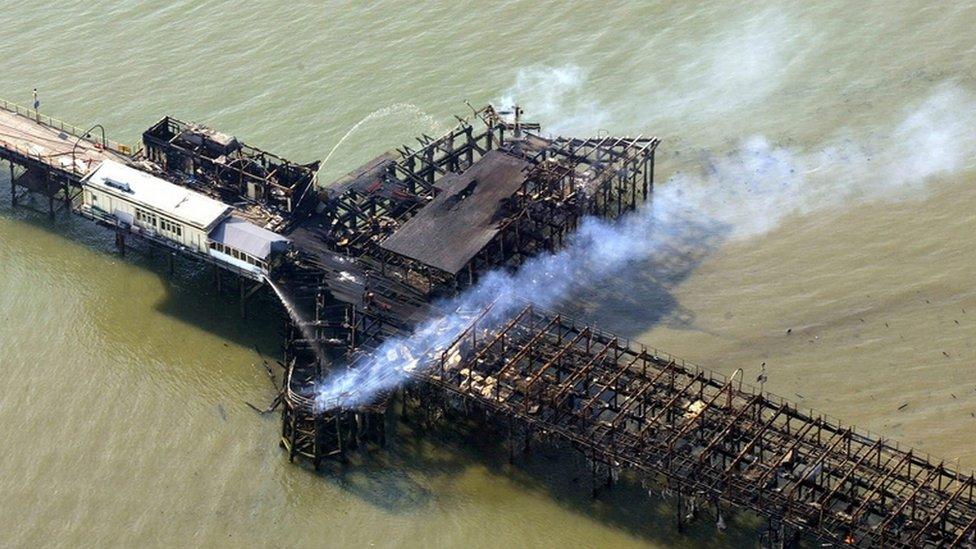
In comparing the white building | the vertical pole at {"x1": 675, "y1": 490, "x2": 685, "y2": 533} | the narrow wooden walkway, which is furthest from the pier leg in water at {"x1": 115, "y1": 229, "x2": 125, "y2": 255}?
the vertical pole at {"x1": 675, "y1": 490, "x2": 685, "y2": 533}

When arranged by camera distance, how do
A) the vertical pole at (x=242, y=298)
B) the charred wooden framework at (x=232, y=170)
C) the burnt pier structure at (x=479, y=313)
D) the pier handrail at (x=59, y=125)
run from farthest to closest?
1. the pier handrail at (x=59, y=125)
2. the charred wooden framework at (x=232, y=170)
3. the vertical pole at (x=242, y=298)
4. the burnt pier structure at (x=479, y=313)

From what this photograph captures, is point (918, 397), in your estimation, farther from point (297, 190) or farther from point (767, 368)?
point (297, 190)

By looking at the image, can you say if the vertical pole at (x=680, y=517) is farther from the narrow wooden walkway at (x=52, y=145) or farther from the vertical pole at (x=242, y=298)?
the narrow wooden walkway at (x=52, y=145)

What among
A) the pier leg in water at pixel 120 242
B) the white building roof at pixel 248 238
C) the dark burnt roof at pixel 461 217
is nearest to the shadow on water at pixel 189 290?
the pier leg in water at pixel 120 242

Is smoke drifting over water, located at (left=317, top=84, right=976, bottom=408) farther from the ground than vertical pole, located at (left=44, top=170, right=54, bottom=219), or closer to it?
closer to it

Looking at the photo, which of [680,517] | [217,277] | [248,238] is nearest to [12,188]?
[217,277]

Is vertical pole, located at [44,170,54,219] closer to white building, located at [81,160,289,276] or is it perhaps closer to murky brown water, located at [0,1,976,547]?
murky brown water, located at [0,1,976,547]

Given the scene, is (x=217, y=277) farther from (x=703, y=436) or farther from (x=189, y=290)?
(x=703, y=436)
